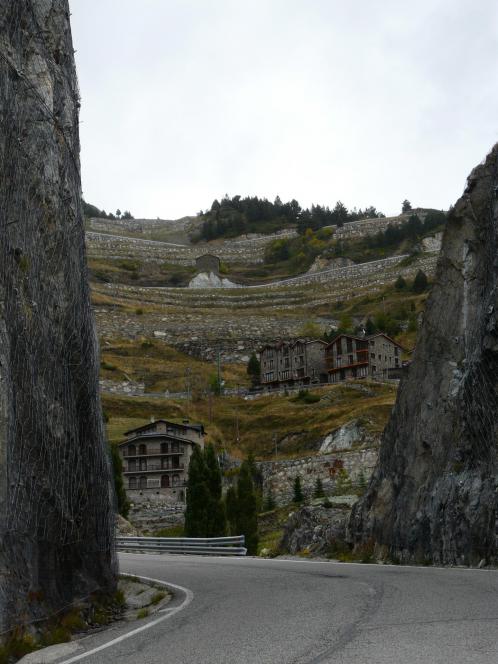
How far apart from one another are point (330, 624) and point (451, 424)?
12.9m

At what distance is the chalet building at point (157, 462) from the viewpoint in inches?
2498

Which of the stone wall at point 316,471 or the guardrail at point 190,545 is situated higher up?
the stone wall at point 316,471

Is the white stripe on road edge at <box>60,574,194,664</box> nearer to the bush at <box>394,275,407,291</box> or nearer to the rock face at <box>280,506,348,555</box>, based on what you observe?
the rock face at <box>280,506,348,555</box>

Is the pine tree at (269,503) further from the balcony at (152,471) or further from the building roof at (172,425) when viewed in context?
the building roof at (172,425)

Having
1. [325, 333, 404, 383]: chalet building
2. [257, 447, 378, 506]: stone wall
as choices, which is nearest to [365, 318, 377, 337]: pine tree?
[325, 333, 404, 383]: chalet building

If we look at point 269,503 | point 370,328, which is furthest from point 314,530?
point 370,328

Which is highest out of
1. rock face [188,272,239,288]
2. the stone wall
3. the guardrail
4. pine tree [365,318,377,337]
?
rock face [188,272,239,288]

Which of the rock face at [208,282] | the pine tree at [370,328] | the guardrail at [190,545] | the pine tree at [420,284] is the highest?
the rock face at [208,282]

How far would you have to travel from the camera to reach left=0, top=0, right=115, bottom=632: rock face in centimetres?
1034

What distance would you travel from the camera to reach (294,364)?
101 meters

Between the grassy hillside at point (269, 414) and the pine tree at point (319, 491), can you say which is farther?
the grassy hillside at point (269, 414)

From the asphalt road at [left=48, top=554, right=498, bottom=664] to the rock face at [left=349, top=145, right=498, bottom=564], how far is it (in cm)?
335

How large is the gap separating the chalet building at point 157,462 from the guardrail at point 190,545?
31148 mm

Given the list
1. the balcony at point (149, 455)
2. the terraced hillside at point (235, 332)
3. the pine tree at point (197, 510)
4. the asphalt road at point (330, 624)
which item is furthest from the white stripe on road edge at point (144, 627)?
the terraced hillside at point (235, 332)
